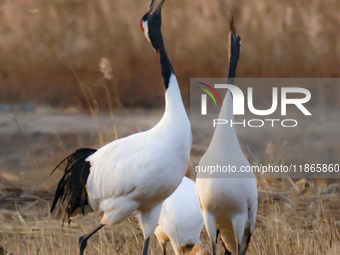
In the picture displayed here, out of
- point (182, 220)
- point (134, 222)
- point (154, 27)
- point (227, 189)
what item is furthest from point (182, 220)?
point (154, 27)

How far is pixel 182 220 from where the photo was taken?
175 inches

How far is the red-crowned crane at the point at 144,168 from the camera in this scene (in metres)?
3.39

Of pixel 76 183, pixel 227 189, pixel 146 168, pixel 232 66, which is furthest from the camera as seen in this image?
pixel 232 66

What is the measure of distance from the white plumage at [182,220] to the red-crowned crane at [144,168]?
702mm

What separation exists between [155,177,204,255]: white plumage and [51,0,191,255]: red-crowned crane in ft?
2.30

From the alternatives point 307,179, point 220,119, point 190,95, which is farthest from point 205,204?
point 307,179

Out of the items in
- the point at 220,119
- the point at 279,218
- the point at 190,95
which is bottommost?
the point at 279,218

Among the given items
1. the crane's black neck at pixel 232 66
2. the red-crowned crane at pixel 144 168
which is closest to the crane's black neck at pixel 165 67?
the red-crowned crane at pixel 144 168

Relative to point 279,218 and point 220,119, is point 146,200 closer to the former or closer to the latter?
point 220,119

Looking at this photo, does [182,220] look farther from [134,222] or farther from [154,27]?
[154,27]

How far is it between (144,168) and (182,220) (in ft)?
3.72

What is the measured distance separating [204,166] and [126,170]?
50cm

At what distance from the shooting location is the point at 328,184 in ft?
21.3

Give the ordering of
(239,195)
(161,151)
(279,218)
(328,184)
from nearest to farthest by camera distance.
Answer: (161,151) → (239,195) → (279,218) → (328,184)
